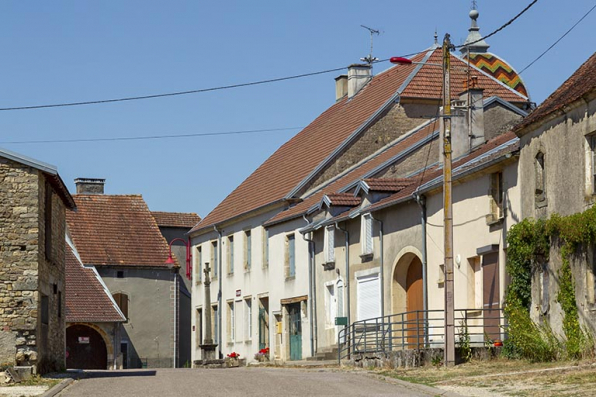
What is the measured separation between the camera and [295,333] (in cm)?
4044

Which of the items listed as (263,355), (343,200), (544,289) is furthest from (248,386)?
(263,355)

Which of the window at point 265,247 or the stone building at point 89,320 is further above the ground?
the window at point 265,247

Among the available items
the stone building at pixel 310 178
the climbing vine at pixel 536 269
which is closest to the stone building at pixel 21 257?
the climbing vine at pixel 536 269

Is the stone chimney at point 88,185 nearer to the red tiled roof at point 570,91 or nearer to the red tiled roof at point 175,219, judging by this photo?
the red tiled roof at point 175,219

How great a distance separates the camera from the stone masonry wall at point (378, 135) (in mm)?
40938

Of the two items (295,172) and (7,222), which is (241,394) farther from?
(295,172)

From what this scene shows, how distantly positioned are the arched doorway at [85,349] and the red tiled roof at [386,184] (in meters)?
20.2

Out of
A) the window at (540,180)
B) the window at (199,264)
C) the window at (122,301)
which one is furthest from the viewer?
the window at (122,301)

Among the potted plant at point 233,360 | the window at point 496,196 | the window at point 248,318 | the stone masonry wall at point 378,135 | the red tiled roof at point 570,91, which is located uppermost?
the stone masonry wall at point 378,135

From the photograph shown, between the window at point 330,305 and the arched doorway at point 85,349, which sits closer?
Answer: the window at point 330,305

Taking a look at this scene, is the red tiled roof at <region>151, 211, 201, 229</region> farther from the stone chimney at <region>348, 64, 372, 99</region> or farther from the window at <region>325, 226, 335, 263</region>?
the window at <region>325, 226, 335, 263</region>

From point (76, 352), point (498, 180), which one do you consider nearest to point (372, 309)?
point (498, 180)

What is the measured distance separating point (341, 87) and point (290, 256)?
11.1 meters

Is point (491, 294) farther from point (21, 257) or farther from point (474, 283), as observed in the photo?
point (21, 257)
